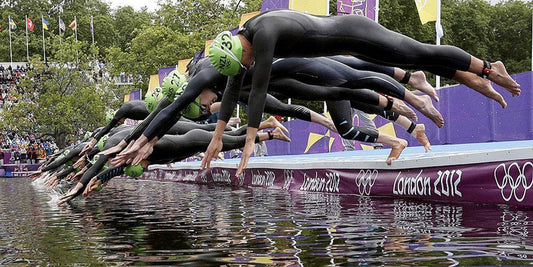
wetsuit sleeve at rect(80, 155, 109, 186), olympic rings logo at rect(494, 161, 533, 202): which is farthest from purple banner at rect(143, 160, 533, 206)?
wetsuit sleeve at rect(80, 155, 109, 186)

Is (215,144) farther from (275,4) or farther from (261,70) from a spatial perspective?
(275,4)

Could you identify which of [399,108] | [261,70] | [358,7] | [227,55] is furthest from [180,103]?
[358,7]

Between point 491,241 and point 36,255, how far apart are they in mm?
2849

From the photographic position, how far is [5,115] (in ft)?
131

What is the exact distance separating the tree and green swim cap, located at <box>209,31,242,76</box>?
36016mm

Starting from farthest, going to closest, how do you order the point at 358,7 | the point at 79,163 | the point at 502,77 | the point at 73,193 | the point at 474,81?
the point at 358,7
the point at 79,163
the point at 73,193
the point at 474,81
the point at 502,77

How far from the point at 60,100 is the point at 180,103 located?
3588 centimetres

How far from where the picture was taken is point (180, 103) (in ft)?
23.7

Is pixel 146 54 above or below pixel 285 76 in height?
above

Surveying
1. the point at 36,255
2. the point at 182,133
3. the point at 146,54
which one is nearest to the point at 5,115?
the point at 146,54

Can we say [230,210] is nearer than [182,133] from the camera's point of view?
Yes

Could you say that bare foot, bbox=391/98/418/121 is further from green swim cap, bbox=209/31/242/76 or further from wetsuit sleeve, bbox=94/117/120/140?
wetsuit sleeve, bbox=94/117/120/140

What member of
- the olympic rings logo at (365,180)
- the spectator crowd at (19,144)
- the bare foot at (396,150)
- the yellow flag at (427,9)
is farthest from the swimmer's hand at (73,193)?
the spectator crowd at (19,144)

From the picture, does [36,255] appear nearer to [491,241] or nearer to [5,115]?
[491,241]
